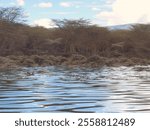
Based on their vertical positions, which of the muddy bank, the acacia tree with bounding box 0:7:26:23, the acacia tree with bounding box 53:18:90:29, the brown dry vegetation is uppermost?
the acacia tree with bounding box 0:7:26:23

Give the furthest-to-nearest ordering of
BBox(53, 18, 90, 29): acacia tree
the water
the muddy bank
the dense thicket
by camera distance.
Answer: the muddy bank → the dense thicket → BBox(53, 18, 90, 29): acacia tree → the water

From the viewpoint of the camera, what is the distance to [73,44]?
2277cm

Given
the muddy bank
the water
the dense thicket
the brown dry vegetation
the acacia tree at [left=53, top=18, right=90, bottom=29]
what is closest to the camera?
the water

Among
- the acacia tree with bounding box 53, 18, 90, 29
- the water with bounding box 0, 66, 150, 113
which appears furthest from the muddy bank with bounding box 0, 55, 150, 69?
the water with bounding box 0, 66, 150, 113

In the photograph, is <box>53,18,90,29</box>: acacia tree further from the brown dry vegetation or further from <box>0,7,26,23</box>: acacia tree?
<box>0,7,26,23</box>: acacia tree

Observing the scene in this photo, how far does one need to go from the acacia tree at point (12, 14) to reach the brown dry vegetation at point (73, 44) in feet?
0.76

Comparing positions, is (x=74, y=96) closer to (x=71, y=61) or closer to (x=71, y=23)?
(x=71, y=23)

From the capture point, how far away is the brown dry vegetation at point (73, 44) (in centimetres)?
2152

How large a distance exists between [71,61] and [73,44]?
3.05ft

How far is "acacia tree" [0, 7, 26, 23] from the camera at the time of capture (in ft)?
74.0

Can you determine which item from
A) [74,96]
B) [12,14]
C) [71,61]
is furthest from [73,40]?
[74,96]

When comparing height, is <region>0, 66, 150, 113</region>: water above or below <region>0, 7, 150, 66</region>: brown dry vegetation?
below

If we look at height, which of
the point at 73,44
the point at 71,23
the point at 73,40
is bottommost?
the point at 73,44

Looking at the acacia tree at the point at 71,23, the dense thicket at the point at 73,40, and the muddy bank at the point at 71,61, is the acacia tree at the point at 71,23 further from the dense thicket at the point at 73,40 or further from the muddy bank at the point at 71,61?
the muddy bank at the point at 71,61
